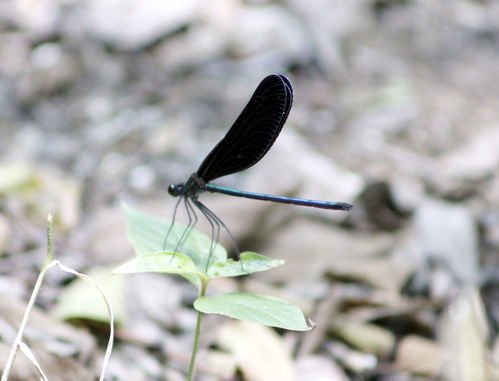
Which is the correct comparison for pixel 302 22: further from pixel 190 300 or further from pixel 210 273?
pixel 210 273

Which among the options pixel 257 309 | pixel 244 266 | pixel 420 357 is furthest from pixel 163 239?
pixel 420 357

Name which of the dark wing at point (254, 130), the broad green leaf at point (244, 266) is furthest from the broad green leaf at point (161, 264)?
the dark wing at point (254, 130)

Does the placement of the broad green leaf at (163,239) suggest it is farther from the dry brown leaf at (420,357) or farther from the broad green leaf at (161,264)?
the dry brown leaf at (420,357)

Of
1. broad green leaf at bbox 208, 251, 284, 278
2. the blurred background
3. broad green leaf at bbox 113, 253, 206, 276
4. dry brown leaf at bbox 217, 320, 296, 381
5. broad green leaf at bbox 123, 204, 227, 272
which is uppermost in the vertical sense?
broad green leaf at bbox 113, 253, 206, 276

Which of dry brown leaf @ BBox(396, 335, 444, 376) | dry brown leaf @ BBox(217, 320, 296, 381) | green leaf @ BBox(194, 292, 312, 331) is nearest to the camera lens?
green leaf @ BBox(194, 292, 312, 331)

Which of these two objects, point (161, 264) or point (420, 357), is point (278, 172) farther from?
point (161, 264)

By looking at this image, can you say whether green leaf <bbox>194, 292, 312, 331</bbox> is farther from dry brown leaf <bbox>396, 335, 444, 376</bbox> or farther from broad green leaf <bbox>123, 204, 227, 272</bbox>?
dry brown leaf <bbox>396, 335, 444, 376</bbox>

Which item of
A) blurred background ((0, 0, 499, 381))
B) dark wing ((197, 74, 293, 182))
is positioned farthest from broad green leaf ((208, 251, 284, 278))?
blurred background ((0, 0, 499, 381))
